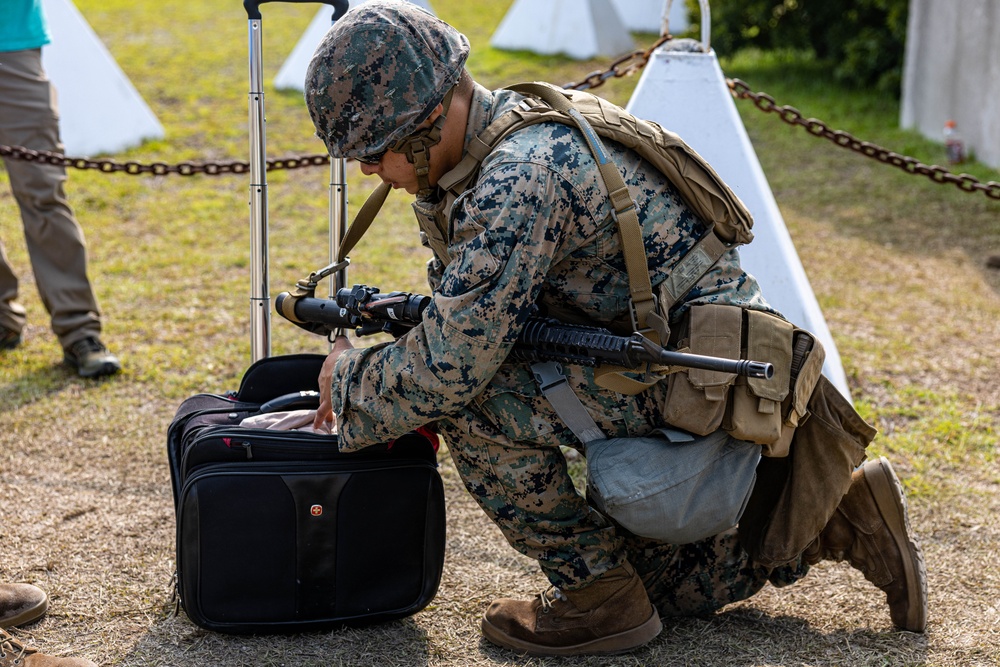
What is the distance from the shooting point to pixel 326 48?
2.32m

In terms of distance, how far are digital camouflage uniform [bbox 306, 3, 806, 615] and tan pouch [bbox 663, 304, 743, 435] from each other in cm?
5

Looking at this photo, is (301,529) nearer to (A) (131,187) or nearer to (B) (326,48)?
(B) (326,48)

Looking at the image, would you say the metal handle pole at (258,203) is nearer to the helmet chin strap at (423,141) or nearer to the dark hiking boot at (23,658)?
the helmet chin strap at (423,141)

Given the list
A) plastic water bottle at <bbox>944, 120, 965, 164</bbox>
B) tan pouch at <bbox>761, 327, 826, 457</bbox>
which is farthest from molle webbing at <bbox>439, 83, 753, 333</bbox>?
plastic water bottle at <bbox>944, 120, 965, 164</bbox>

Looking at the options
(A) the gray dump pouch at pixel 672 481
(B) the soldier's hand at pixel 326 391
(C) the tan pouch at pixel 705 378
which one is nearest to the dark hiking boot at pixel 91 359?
(B) the soldier's hand at pixel 326 391

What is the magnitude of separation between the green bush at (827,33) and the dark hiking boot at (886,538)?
842cm

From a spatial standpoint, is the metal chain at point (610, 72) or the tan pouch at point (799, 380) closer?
the tan pouch at point (799, 380)

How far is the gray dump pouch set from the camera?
2.38 meters

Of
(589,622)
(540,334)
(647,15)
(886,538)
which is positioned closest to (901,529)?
(886,538)

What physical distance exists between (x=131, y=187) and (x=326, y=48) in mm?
5958

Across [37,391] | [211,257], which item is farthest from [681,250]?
[211,257]

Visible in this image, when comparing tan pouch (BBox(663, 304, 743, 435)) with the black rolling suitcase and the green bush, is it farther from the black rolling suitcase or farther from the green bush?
the green bush

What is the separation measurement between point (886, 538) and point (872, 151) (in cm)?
177

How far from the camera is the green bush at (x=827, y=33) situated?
10297 millimetres
